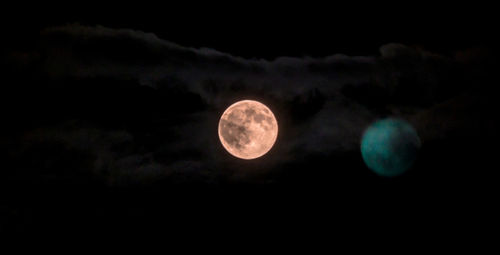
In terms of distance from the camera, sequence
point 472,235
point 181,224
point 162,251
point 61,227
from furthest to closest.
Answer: point 181,224 < point 162,251 < point 61,227 < point 472,235

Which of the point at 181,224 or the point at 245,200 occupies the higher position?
the point at 245,200

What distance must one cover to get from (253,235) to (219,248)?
10.1ft

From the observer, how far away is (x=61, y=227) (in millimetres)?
20688

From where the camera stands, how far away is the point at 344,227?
894 inches

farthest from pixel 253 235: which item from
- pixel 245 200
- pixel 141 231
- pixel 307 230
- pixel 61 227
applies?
pixel 61 227

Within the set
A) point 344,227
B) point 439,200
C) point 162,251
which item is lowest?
point 162,251

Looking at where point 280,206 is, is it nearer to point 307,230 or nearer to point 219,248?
point 307,230

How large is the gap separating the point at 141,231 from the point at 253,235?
968 cm

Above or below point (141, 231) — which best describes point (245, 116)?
above

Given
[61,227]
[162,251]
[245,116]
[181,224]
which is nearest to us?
[245,116]

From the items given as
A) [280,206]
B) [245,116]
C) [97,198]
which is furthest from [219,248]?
[245,116]

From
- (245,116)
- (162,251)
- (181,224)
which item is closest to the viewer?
(245,116)

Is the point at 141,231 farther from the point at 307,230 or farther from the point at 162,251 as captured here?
the point at 307,230

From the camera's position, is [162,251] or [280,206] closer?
[162,251]
